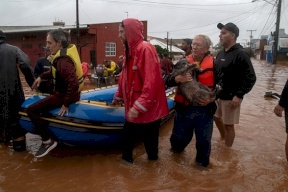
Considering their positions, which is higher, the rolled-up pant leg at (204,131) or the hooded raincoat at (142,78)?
the hooded raincoat at (142,78)

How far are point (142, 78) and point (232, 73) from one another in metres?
1.45

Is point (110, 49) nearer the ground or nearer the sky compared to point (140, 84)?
nearer the sky

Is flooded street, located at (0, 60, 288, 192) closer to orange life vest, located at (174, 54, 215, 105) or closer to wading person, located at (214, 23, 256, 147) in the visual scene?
wading person, located at (214, 23, 256, 147)

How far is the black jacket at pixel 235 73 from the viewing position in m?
4.07

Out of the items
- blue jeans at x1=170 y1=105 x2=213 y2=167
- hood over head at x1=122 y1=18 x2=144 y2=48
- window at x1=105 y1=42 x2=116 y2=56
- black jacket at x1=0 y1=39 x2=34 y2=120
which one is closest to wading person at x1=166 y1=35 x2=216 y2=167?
blue jeans at x1=170 y1=105 x2=213 y2=167

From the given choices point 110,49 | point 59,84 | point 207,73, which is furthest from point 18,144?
point 110,49

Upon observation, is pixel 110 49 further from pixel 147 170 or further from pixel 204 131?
pixel 204 131

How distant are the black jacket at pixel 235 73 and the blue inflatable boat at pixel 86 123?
5.27 feet

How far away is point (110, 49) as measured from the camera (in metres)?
25.7

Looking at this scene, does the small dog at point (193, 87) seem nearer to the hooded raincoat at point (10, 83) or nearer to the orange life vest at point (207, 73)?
the orange life vest at point (207, 73)

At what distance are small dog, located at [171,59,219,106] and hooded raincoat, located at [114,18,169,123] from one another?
29 cm

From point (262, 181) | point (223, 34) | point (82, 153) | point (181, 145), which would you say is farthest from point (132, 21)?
point (262, 181)

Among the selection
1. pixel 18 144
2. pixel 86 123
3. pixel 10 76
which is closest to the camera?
pixel 86 123

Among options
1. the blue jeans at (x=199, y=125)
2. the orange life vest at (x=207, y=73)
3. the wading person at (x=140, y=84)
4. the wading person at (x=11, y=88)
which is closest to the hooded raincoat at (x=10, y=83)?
the wading person at (x=11, y=88)
